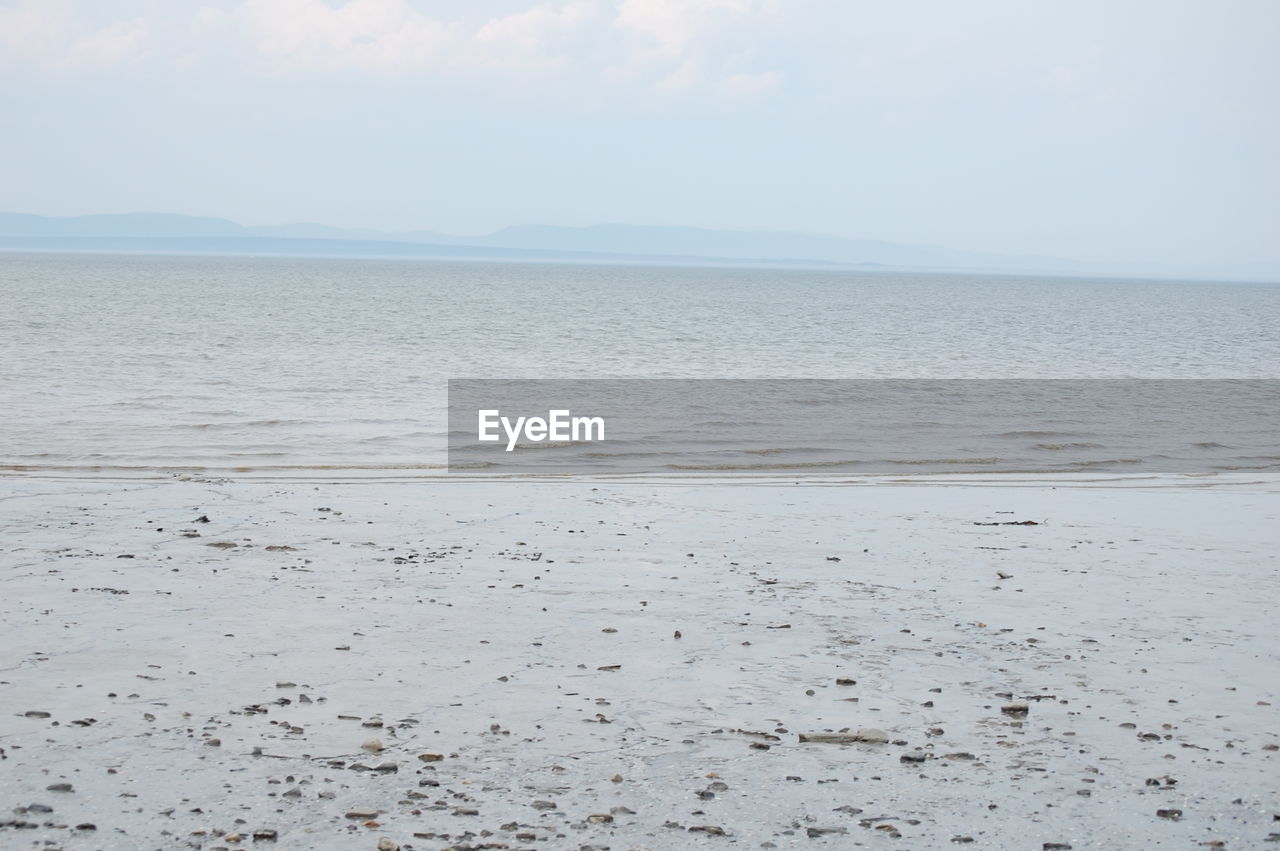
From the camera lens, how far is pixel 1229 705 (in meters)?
7.53

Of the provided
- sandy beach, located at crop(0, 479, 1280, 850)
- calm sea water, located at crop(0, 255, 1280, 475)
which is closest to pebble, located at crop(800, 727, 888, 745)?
sandy beach, located at crop(0, 479, 1280, 850)

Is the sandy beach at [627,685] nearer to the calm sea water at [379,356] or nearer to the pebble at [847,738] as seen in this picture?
the pebble at [847,738]

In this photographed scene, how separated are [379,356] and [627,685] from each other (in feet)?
125

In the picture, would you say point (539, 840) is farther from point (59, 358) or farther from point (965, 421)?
point (59, 358)

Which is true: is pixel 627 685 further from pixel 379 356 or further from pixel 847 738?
pixel 379 356

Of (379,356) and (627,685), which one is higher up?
(379,356)

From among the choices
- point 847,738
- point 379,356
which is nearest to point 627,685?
point 847,738

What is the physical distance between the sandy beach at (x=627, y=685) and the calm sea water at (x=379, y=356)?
7.94 metres

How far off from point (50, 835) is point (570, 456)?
640 inches

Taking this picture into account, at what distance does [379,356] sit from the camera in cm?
4459

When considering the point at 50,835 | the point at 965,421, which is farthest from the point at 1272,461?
the point at 50,835

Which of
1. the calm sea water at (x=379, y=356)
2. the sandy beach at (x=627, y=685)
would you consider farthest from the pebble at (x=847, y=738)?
the calm sea water at (x=379, y=356)

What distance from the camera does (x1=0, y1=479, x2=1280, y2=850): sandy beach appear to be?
581cm

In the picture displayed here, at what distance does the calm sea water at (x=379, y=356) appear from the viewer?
2230 centimetres
